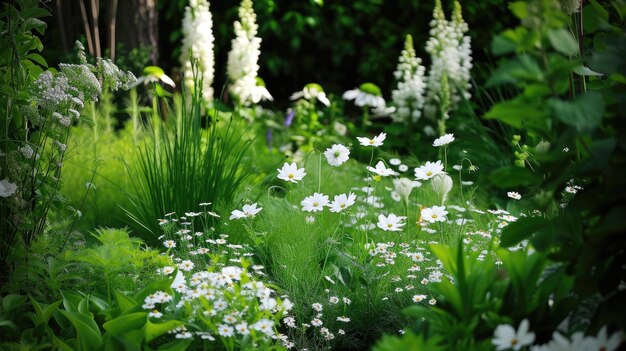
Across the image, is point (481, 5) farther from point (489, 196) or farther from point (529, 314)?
point (529, 314)

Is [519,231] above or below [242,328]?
above

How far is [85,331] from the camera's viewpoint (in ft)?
7.68

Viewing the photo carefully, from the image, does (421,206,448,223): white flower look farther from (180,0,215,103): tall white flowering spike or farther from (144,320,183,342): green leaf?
(180,0,215,103): tall white flowering spike

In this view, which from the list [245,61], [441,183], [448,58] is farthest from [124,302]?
[448,58]

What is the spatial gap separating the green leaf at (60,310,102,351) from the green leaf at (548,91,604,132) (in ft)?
5.29

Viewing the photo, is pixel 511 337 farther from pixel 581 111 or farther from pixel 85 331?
pixel 85 331

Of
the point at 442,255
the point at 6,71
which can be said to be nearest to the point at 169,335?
the point at 442,255

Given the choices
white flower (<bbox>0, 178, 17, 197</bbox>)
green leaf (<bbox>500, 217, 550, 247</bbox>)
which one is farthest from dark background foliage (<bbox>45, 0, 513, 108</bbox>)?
green leaf (<bbox>500, 217, 550, 247</bbox>)

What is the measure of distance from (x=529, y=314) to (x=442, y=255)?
317mm

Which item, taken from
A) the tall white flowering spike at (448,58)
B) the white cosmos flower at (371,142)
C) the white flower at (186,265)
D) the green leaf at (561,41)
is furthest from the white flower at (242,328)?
the tall white flowering spike at (448,58)

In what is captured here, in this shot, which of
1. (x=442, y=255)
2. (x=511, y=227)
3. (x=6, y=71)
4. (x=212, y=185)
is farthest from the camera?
(x=212, y=185)

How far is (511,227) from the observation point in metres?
2.01

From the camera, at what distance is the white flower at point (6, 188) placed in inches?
101

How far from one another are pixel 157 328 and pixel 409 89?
12.5ft
